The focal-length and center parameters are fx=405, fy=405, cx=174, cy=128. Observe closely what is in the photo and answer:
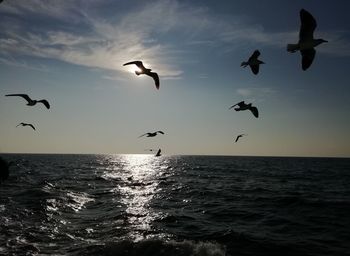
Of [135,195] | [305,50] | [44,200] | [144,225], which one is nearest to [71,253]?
[144,225]

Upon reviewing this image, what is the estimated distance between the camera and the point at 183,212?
2258 centimetres

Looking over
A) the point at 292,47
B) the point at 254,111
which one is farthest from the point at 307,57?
the point at 254,111

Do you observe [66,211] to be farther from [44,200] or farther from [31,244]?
[31,244]

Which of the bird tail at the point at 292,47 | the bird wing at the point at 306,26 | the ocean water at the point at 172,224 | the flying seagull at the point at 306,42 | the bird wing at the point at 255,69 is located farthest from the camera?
the ocean water at the point at 172,224

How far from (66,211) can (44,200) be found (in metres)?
3.61

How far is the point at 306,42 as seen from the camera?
468 inches

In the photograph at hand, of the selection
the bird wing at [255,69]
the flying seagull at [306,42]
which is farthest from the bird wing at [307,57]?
the bird wing at [255,69]

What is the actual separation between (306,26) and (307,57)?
87 centimetres

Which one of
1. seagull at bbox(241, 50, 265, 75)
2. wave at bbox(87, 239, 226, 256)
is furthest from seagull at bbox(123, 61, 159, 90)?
wave at bbox(87, 239, 226, 256)

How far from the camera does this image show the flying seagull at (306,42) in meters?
11.2

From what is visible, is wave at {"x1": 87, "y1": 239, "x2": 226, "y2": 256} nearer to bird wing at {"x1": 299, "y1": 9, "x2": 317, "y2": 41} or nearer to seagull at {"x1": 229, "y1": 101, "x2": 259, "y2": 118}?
seagull at {"x1": 229, "y1": 101, "x2": 259, "y2": 118}

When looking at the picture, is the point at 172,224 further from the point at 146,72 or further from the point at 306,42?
the point at 306,42

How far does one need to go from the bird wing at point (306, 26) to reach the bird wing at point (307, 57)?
0.38 metres

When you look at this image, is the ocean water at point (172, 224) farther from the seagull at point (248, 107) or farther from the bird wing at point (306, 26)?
the bird wing at point (306, 26)
